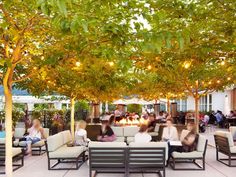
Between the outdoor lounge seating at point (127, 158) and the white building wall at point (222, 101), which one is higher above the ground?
the white building wall at point (222, 101)

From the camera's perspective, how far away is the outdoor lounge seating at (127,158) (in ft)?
30.8

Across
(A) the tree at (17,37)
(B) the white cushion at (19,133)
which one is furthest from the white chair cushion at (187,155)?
(B) the white cushion at (19,133)

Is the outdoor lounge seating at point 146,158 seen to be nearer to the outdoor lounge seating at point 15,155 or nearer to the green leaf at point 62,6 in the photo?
the outdoor lounge seating at point 15,155

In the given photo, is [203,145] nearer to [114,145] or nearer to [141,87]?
[114,145]

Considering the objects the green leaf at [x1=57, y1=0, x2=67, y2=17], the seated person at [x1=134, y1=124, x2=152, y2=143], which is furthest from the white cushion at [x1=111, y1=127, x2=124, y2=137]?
the green leaf at [x1=57, y1=0, x2=67, y2=17]

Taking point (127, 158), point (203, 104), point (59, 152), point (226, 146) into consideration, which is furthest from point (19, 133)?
point (203, 104)

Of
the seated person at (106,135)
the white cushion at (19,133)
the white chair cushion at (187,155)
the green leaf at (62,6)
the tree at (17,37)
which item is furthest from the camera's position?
the white cushion at (19,133)

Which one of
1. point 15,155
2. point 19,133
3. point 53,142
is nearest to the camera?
point 15,155

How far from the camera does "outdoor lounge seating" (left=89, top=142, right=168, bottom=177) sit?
9398 mm

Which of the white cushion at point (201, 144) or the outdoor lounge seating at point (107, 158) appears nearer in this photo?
the outdoor lounge seating at point (107, 158)

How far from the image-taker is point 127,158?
941 centimetres

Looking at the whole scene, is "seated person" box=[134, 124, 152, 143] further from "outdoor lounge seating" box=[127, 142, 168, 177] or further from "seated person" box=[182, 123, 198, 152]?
"outdoor lounge seating" box=[127, 142, 168, 177]

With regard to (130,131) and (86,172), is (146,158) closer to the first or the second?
(86,172)

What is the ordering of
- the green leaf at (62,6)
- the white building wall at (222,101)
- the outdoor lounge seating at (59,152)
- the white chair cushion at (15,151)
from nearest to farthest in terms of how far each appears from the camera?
1. the green leaf at (62,6)
2. the white chair cushion at (15,151)
3. the outdoor lounge seating at (59,152)
4. the white building wall at (222,101)
